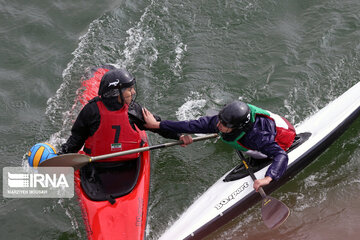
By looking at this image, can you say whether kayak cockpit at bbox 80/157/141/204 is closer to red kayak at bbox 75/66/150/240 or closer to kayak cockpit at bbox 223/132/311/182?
red kayak at bbox 75/66/150/240

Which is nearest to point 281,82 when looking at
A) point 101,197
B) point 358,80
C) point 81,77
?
point 358,80

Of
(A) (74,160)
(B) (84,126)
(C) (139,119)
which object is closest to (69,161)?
(A) (74,160)

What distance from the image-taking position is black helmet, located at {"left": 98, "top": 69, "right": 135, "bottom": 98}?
4.47 meters

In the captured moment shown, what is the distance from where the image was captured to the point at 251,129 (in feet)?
14.9

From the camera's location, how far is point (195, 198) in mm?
5512

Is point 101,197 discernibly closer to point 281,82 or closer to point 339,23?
point 281,82

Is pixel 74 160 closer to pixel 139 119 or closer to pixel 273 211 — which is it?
pixel 139 119

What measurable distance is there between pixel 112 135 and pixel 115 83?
1.98ft

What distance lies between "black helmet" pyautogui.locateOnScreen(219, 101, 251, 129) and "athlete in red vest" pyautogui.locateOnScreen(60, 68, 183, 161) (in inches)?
41.3

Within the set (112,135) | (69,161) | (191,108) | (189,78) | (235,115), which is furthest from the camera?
(189,78)

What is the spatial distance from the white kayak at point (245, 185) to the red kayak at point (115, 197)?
0.49 metres

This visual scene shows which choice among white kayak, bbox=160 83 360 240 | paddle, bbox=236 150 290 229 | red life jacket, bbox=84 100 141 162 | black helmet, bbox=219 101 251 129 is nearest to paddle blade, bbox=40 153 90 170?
red life jacket, bbox=84 100 141 162

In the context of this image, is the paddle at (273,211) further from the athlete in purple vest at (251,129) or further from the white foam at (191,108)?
the white foam at (191,108)

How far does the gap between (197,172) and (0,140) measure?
2956 mm
